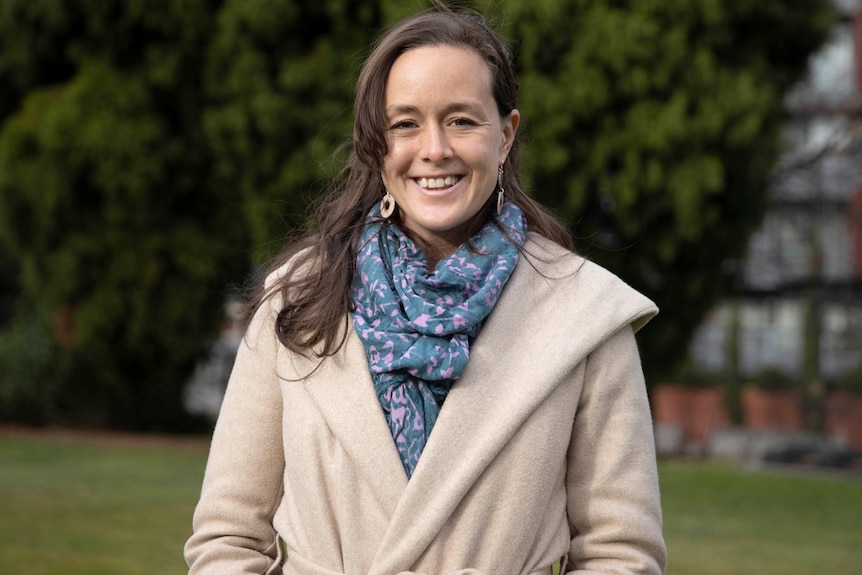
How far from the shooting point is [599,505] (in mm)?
2006

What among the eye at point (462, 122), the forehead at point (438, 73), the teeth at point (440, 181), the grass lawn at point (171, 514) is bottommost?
the grass lawn at point (171, 514)

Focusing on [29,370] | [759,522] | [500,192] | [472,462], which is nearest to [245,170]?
[29,370]

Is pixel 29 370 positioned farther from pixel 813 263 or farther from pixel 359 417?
pixel 359 417

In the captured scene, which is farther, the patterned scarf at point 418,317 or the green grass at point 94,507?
the green grass at point 94,507

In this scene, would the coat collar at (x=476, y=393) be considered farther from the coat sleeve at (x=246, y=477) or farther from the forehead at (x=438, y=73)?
the forehead at (x=438, y=73)

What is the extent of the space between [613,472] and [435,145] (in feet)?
2.01

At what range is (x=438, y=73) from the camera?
2.03 metres

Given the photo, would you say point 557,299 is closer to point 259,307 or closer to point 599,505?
point 599,505

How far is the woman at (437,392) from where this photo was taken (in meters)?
1.96

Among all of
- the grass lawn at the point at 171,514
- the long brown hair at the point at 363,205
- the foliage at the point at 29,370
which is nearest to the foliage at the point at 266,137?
the foliage at the point at 29,370

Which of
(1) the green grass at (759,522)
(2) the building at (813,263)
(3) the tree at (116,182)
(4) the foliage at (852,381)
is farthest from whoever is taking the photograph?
(4) the foliage at (852,381)

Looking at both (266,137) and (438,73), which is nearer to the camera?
(438,73)

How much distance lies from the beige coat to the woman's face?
0.19 metres

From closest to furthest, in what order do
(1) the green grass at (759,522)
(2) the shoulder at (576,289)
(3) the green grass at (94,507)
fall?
(2) the shoulder at (576,289) → (3) the green grass at (94,507) → (1) the green grass at (759,522)
